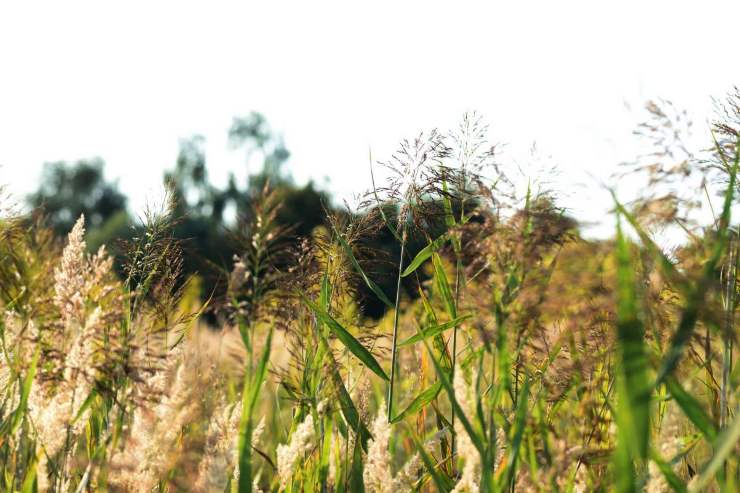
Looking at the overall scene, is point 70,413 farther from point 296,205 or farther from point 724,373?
point 296,205

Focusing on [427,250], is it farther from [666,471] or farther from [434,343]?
[666,471]

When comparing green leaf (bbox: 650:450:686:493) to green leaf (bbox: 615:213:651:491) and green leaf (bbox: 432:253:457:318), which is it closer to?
green leaf (bbox: 615:213:651:491)

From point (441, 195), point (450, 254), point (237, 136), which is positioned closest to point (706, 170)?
point (450, 254)

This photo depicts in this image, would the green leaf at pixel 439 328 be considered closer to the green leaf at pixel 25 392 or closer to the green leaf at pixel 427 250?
the green leaf at pixel 427 250

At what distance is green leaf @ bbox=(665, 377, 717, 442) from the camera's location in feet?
5.36

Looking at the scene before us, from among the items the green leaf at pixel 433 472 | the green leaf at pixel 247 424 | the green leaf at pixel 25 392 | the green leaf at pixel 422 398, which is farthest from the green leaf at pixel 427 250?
the green leaf at pixel 25 392

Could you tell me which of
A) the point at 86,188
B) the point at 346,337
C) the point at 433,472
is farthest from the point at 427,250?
the point at 86,188

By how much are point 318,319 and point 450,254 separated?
15.9 inches

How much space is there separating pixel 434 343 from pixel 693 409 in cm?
96

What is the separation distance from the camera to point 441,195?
7.83 feet

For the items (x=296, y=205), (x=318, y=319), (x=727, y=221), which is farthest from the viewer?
(x=296, y=205)

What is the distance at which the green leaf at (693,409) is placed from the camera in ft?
5.36

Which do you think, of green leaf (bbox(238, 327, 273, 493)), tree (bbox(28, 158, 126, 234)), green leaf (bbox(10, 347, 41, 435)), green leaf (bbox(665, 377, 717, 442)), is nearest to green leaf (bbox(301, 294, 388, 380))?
green leaf (bbox(238, 327, 273, 493))

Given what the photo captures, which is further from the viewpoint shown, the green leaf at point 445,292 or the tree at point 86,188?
the tree at point 86,188
